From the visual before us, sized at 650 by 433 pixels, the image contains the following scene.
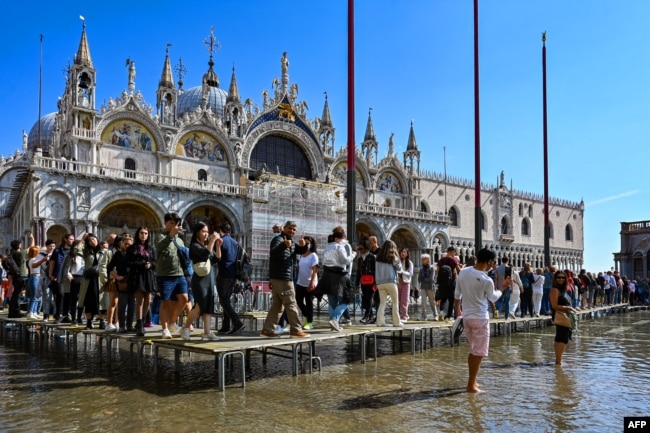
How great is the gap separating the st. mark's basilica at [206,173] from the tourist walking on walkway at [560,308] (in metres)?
15.9

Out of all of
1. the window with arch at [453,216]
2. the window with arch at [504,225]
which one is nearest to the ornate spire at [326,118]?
the window with arch at [453,216]

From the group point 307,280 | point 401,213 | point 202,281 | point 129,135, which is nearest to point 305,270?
point 307,280

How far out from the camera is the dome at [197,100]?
45562mm

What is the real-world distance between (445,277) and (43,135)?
170 feet

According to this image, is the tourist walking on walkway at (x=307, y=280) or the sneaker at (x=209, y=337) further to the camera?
the tourist walking on walkway at (x=307, y=280)

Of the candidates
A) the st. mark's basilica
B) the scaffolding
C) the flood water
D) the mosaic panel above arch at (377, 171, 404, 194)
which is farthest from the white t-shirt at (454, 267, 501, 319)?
the mosaic panel above arch at (377, 171, 404, 194)

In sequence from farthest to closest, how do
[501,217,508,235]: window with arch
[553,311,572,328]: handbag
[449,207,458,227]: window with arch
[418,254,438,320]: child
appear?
[501,217,508,235]: window with arch → [449,207,458,227]: window with arch → [418,254,438,320]: child → [553,311,572,328]: handbag

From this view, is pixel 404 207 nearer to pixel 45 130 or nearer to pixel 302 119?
pixel 302 119

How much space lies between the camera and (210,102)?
45.8 m

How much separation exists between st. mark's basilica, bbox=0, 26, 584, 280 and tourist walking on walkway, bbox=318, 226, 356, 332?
1377cm

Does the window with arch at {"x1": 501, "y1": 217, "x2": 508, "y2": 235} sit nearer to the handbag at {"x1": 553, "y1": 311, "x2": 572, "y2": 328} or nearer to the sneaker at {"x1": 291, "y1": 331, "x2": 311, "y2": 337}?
the handbag at {"x1": 553, "y1": 311, "x2": 572, "y2": 328}

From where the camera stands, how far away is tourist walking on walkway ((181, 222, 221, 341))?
26.2 feet

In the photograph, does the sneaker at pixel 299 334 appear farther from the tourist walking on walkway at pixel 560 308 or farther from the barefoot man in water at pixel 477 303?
the tourist walking on walkway at pixel 560 308
